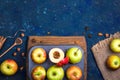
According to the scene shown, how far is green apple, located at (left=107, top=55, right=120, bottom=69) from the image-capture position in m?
2.57

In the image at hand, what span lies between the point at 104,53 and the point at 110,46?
0.07 m

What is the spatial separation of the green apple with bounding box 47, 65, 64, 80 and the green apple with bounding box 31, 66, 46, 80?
4cm

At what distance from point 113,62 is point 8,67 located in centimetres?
76

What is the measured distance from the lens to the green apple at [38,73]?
96.7 inches

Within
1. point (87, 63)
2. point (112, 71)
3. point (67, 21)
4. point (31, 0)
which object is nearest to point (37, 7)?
point (31, 0)

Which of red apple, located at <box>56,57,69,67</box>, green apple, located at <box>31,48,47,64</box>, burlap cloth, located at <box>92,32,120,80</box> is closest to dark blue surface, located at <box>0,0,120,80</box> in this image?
burlap cloth, located at <box>92,32,120,80</box>

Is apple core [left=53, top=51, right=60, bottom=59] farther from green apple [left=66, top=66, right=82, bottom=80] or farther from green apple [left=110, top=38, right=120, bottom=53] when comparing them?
green apple [left=110, top=38, right=120, bottom=53]

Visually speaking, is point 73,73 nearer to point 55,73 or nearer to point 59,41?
point 55,73

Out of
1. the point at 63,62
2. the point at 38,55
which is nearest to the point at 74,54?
the point at 63,62

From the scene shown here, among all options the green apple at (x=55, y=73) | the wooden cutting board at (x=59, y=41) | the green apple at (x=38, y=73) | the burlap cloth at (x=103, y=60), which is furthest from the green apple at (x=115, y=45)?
the green apple at (x=38, y=73)

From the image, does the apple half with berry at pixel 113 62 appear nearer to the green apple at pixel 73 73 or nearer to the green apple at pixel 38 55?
the green apple at pixel 73 73

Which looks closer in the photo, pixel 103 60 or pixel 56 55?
pixel 56 55

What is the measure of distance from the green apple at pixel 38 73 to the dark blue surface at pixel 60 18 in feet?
0.46

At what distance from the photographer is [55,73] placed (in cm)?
245
